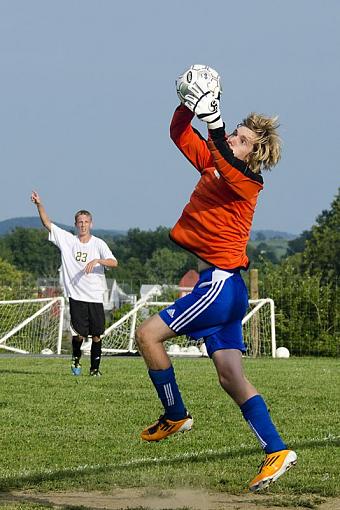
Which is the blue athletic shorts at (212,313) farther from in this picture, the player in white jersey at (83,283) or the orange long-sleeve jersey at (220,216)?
the player in white jersey at (83,283)

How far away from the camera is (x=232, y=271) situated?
6.94 metres

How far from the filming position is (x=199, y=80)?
22.3ft

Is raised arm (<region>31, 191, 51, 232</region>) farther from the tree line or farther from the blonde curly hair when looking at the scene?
the blonde curly hair

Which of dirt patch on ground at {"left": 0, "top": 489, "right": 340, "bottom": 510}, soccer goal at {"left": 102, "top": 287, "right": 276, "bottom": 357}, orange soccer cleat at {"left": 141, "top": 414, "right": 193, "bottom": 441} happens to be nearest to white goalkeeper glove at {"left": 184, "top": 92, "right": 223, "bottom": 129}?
orange soccer cleat at {"left": 141, "top": 414, "right": 193, "bottom": 441}

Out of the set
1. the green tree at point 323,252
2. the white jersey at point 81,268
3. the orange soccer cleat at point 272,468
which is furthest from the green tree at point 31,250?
the orange soccer cleat at point 272,468

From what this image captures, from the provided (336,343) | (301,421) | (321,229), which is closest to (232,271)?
(301,421)

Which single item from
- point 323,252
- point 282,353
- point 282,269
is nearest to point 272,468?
point 282,353

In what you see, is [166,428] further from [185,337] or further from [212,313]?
[185,337]

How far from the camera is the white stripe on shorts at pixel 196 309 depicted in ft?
22.3

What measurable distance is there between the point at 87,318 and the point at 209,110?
28.8 ft

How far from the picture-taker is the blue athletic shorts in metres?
6.81

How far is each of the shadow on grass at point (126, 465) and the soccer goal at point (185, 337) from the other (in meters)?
15.1

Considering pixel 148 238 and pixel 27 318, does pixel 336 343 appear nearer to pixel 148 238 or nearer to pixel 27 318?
pixel 27 318

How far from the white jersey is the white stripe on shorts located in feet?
27.1
